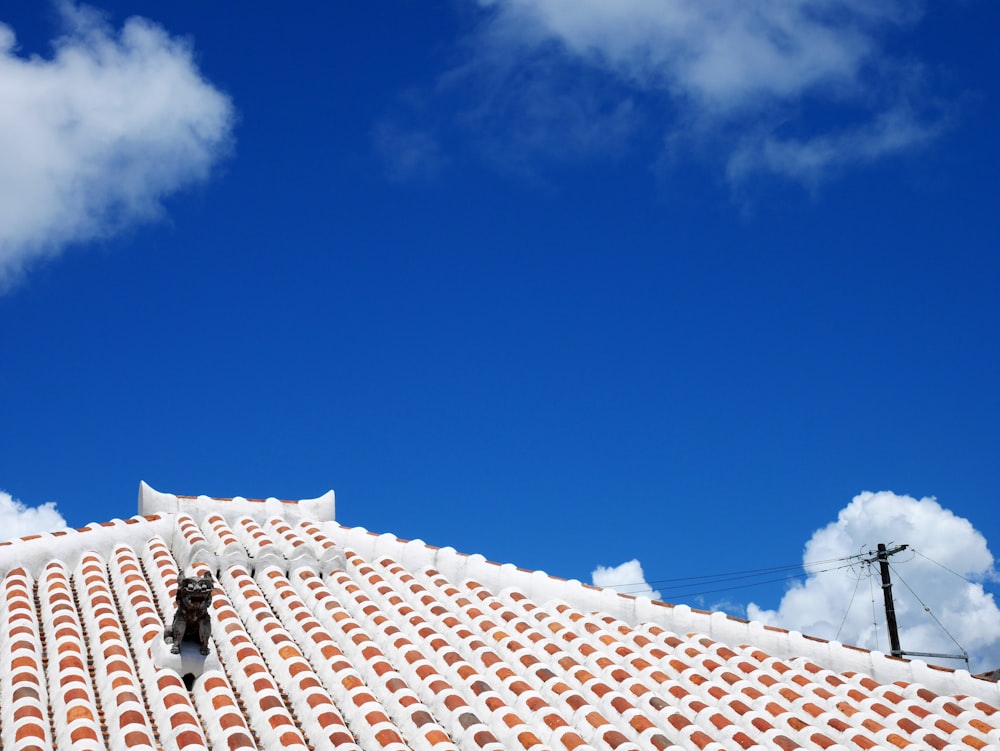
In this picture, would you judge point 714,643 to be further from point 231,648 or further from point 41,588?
point 41,588

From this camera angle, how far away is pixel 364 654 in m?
16.1

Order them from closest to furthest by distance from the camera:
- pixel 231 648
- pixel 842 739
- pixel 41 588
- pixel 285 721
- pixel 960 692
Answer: pixel 285 721 → pixel 842 739 → pixel 231 648 → pixel 960 692 → pixel 41 588

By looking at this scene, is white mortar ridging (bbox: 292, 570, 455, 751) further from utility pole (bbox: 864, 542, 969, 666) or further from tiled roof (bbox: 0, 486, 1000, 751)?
utility pole (bbox: 864, 542, 969, 666)

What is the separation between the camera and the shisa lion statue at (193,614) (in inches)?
580

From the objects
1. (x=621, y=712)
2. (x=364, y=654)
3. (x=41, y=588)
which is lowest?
(x=621, y=712)

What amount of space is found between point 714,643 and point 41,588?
1157cm

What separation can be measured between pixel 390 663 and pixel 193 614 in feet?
9.92

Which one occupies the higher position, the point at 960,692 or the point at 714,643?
the point at 714,643

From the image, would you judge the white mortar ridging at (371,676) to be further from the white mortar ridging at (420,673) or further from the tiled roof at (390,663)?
the white mortar ridging at (420,673)

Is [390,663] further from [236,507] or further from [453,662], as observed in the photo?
[236,507]

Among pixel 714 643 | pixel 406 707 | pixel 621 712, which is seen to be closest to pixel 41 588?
pixel 406 707

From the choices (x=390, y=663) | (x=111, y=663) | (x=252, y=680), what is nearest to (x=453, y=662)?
(x=390, y=663)

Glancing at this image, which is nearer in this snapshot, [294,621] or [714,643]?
[294,621]

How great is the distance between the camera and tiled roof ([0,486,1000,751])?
1390 cm
